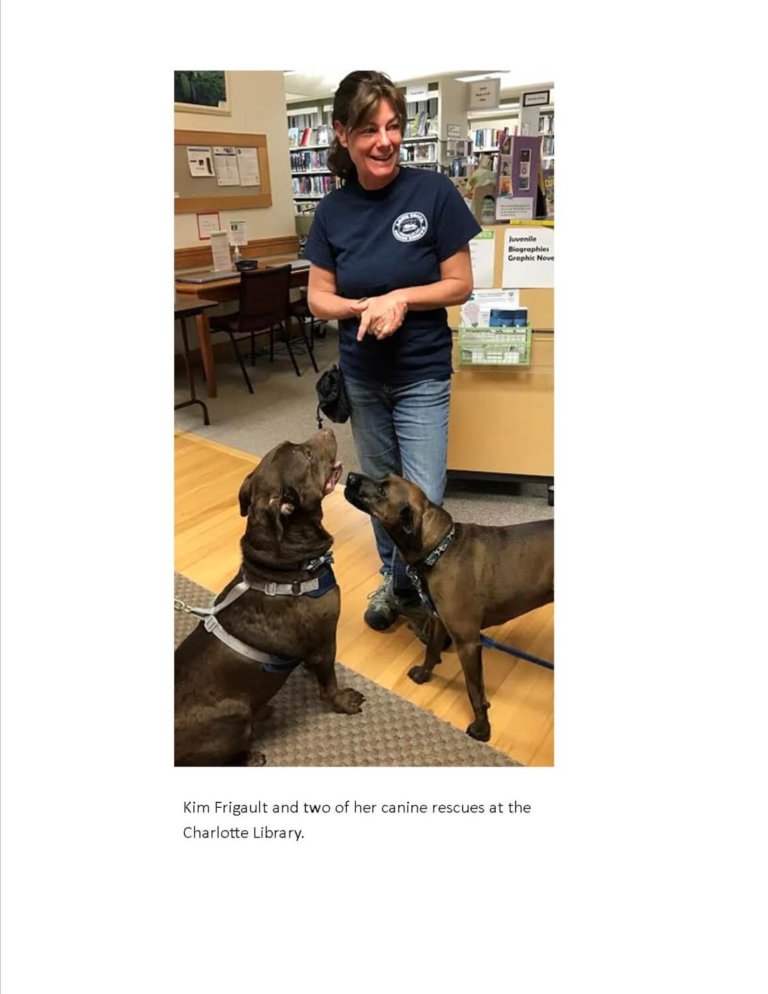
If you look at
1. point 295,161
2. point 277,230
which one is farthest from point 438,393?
point 277,230

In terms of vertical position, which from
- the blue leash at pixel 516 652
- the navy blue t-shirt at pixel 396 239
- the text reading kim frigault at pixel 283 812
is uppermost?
the navy blue t-shirt at pixel 396 239

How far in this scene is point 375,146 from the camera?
1.32 m

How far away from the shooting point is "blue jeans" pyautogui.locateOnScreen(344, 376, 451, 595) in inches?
62.7

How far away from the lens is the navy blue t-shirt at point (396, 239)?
140 centimetres

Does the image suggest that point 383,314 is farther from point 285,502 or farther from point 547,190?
point 547,190

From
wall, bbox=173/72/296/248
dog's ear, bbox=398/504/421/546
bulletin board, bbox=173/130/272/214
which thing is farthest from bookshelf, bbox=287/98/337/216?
dog's ear, bbox=398/504/421/546

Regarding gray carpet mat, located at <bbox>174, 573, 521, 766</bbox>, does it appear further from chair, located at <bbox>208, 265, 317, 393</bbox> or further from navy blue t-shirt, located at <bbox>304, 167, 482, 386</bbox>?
chair, located at <bbox>208, 265, 317, 393</bbox>

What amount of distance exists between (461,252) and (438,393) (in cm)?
35

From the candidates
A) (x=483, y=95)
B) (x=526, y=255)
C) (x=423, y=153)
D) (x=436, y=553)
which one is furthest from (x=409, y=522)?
(x=423, y=153)

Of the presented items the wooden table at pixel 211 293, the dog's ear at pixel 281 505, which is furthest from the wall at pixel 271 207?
the dog's ear at pixel 281 505

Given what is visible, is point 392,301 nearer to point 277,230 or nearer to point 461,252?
point 461,252

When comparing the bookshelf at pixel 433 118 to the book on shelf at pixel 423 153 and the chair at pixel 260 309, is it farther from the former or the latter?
the chair at pixel 260 309

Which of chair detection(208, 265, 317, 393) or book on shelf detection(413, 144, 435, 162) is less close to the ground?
book on shelf detection(413, 144, 435, 162)

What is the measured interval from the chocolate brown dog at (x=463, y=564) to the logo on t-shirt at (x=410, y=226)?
0.57 meters
